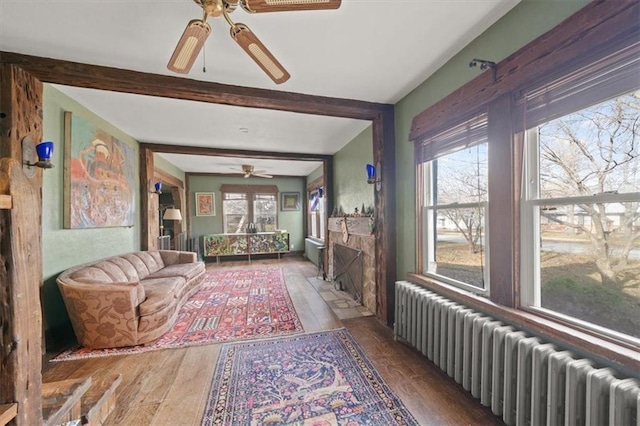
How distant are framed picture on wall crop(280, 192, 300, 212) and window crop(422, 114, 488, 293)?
5919 mm

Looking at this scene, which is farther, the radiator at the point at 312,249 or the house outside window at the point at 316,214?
the house outside window at the point at 316,214

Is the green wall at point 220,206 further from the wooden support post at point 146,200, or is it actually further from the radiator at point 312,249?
the wooden support post at point 146,200

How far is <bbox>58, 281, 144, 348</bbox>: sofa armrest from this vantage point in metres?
2.47

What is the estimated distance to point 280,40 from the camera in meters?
1.95

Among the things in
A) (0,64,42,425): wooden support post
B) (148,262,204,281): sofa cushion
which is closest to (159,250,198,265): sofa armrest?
(148,262,204,281): sofa cushion

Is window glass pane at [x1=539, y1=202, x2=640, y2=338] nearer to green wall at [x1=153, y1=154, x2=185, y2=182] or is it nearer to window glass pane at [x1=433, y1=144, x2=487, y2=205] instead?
window glass pane at [x1=433, y1=144, x2=487, y2=205]

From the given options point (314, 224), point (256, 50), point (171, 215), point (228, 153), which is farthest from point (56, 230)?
point (314, 224)

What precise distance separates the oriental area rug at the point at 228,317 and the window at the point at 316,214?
2314mm

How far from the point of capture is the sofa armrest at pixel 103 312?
2.47m

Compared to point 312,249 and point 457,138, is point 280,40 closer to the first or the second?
point 457,138

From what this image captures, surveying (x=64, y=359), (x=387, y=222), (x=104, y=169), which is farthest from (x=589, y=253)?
(x=104, y=169)

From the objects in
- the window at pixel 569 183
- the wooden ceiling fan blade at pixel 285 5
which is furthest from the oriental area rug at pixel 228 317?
the wooden ceiling fan blade at pixel 285 5

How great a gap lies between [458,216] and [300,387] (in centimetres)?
200

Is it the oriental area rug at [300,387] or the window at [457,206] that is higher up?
the window at [457,206]
